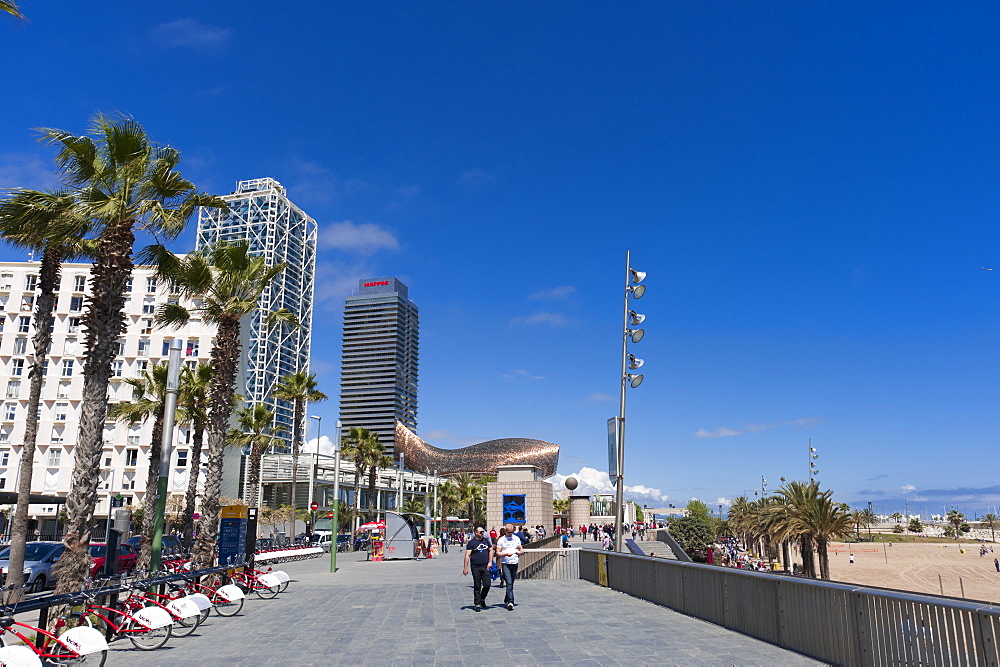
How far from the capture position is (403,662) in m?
8.34

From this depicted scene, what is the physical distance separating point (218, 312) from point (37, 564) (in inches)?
387

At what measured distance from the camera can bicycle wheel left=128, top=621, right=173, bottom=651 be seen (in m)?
9.64

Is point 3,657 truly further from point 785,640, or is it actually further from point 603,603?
point 603,603

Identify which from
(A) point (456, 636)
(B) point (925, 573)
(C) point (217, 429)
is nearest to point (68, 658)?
(A) point (456, 636)

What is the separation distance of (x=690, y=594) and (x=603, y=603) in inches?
102

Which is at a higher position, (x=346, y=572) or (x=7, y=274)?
(x=7, y=274)

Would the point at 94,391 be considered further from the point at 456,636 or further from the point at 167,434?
the point at 456,636

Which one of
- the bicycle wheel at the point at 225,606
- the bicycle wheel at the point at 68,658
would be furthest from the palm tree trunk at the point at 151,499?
the bicycle wheel at the point at 68,658

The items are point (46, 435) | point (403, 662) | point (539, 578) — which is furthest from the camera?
point (46, 435)

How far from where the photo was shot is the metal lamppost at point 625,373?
57.1 ft

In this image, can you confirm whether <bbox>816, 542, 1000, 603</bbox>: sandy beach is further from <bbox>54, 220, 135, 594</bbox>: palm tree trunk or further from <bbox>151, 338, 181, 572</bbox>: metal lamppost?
<bbox>54, 220, 135, 594</bbox>: palm tree trunk

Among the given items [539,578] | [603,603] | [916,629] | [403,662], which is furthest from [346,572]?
[916,629]

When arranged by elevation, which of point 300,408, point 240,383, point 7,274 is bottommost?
point 300,408

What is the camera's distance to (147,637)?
9.90 metres
